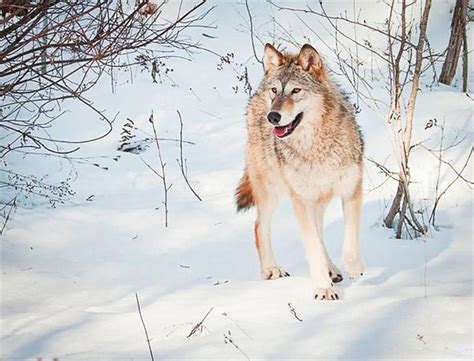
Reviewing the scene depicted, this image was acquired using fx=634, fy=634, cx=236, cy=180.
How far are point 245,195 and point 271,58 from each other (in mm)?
1509

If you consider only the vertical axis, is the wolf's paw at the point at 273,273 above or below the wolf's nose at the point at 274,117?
below

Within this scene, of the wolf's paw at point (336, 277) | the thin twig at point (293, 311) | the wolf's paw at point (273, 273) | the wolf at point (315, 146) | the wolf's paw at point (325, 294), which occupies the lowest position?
the wolf's paw at point (273, 273)

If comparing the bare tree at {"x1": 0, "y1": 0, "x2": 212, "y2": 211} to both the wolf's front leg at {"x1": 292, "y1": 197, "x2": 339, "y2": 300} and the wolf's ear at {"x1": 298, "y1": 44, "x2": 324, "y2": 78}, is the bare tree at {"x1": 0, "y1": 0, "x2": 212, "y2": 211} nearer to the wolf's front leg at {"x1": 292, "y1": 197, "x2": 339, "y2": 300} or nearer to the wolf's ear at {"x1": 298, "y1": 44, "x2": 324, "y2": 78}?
the wolf's ear at {"x1": 298, "y1": 44, "x2": 324, "y2": 78}

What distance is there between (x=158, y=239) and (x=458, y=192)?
10.7 ft

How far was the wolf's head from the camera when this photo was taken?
165 inches

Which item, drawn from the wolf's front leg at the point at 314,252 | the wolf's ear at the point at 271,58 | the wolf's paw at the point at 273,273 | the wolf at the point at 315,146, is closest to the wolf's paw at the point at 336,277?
the wolf at the point at 315,146

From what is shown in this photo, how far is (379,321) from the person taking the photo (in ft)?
10.6

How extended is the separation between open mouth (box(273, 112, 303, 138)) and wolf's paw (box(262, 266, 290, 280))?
4.58ft

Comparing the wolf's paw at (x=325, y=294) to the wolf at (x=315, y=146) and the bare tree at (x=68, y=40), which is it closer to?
the wolf at (x=315, y=146)

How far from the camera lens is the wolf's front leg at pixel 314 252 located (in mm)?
4129

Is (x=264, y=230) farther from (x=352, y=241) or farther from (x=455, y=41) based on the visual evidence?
(x=455, y=41)

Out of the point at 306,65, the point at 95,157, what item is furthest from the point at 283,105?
the point at 95,157

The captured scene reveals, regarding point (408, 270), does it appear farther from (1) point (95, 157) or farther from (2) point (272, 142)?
(1) point (95, 157)

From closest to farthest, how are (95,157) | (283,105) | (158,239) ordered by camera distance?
(283,105), (158,239), (95,157)
